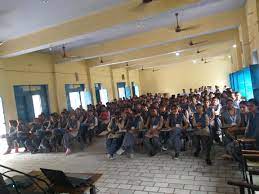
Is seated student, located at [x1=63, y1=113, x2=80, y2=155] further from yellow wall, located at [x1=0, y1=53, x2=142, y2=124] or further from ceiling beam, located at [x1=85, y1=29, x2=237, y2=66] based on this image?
ceiling beam, located at [x1=85, y1=29, x2=237, y2=66]

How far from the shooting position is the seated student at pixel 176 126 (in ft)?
18.4

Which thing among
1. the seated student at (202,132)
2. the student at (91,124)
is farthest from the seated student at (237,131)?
the student at (91,124)

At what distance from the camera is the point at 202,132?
5277 mm

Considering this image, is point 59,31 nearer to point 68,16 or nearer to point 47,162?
point 68,16

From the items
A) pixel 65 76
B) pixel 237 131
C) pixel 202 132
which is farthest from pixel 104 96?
pixel 237 131

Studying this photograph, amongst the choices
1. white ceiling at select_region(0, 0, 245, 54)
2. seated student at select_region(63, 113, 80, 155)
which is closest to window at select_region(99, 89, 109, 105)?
seated student at select_region(63, 113, 80, 155)

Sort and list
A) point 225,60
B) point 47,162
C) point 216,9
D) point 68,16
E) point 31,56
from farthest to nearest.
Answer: point 225,60 → point 31,56 → point 216,9 → point 47,162 → point 68,16

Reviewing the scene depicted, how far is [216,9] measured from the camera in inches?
295

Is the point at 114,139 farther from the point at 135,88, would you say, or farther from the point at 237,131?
the point at 135,88

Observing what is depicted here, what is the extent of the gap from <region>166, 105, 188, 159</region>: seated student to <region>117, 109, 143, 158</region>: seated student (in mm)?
788

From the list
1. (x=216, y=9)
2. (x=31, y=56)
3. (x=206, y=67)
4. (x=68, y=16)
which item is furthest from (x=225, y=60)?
(x=68, y=16)

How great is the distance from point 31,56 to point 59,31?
382cm

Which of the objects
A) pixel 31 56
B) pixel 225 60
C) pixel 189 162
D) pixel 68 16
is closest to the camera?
pixel 189 162

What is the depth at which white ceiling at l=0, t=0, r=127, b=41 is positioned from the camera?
5066 millimetres
